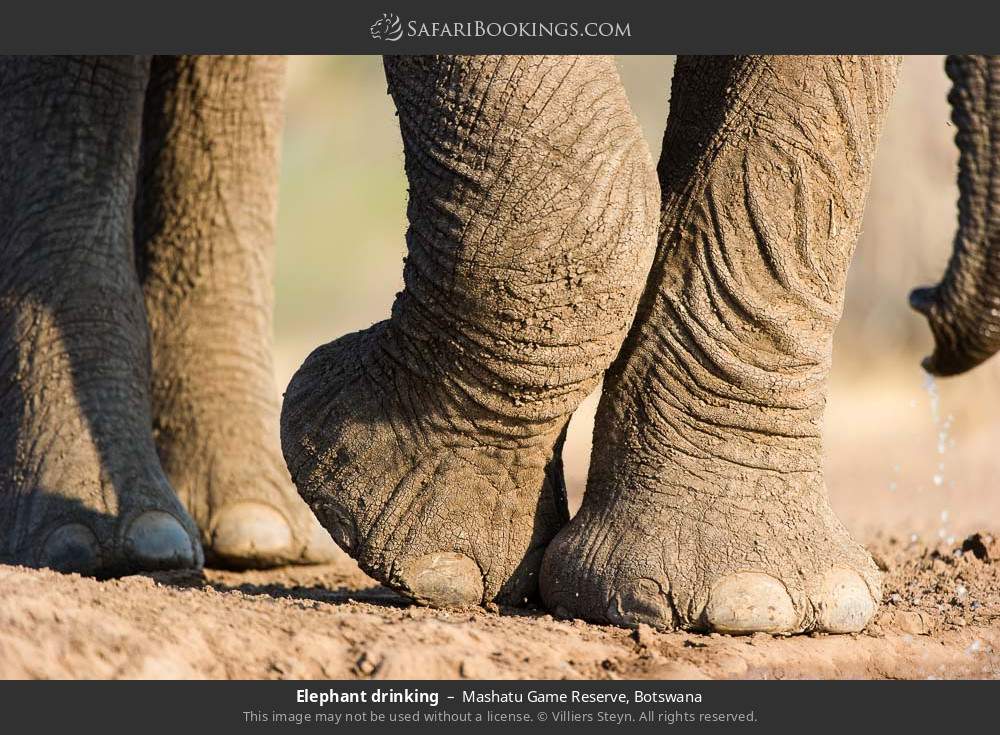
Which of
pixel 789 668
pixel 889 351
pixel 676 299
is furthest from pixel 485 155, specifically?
pixel 889 351

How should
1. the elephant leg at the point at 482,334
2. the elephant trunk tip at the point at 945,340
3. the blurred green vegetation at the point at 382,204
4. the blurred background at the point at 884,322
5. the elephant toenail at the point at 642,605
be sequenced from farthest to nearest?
the blurred green vegetation at the point at 382,204
the blurred background at the point at 884,322
the elephant trunk tip at the point at 945,340
the elephant toenail at the point at 642,605
the elephant leg at the point at 482,334

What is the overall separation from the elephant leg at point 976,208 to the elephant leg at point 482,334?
2.93 ft

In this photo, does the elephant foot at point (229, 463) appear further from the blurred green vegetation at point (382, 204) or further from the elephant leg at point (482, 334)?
the elephant leg at point (482, 334)

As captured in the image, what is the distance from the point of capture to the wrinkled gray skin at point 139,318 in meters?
2.49

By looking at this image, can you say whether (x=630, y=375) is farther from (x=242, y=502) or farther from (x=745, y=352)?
(x=242, y=502)

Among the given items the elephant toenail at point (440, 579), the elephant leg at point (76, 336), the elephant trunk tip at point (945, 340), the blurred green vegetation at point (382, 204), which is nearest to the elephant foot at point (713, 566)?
the elephant toenail at point (440, 579)

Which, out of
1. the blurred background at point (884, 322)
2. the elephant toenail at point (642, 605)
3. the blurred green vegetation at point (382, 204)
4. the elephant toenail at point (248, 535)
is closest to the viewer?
the elephant toenail at point (642, 605)

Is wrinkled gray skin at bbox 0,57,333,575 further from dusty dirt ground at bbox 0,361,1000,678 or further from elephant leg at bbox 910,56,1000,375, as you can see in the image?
elephant leg at bbox 910,56,1000,375

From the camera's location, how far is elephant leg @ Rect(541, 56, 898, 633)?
209cm

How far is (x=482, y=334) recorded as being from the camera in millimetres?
1982

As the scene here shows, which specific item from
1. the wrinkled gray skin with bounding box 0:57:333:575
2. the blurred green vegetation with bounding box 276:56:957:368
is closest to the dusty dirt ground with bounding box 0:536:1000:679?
the wrinkled gray skin with bounding box 0:57:333:575

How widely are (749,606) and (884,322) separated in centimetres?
693

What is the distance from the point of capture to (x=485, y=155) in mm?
1949

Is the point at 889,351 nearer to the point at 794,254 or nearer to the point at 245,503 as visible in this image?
the point at 245,503
